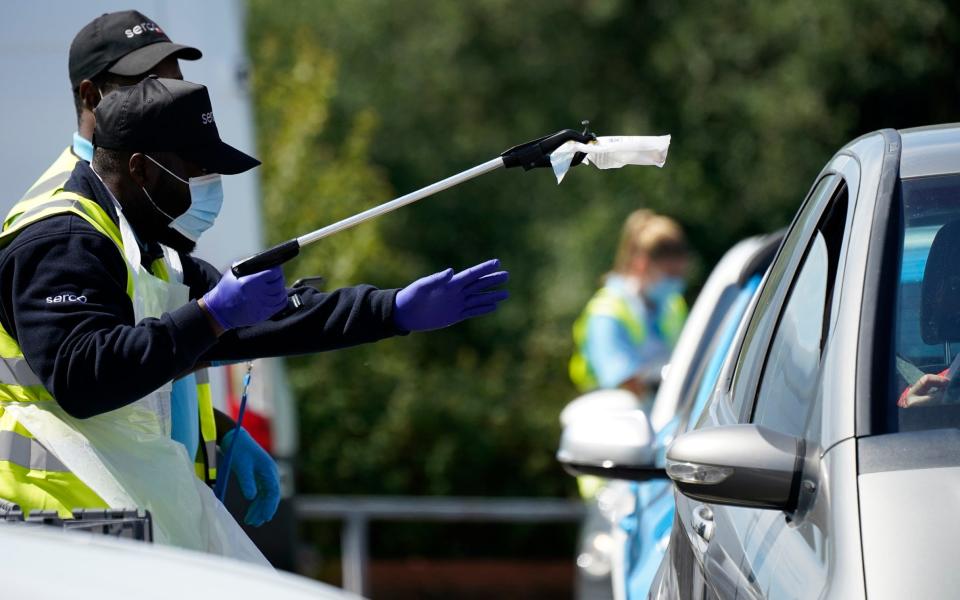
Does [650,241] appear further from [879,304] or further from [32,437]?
[879,304]

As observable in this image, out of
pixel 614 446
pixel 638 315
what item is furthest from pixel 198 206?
pixel 638 315

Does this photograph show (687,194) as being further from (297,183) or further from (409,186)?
(409,186)

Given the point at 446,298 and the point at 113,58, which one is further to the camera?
the point at 113,58

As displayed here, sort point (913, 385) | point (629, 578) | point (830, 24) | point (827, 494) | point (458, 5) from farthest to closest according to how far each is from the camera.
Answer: point (458, 5)
point (830, 24)
point (629, 578)
point (913, 385)
point (827, 494)

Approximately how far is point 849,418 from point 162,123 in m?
1.63

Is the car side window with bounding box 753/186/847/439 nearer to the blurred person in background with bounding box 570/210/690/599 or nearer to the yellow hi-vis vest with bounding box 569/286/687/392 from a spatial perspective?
the blurred person in background with bounding box 570/210/690/599

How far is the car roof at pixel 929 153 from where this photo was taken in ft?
9.45

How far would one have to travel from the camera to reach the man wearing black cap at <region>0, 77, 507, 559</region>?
3.07 metres

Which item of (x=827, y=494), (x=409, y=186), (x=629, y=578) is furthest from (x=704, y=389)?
(x=409, y=186)

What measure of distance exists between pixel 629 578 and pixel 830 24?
8140mm

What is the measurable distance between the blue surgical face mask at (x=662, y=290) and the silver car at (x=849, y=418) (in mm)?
4342

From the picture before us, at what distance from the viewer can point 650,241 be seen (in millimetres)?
7668

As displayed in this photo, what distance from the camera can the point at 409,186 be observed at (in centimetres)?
1927

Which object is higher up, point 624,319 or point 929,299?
point 624,319
